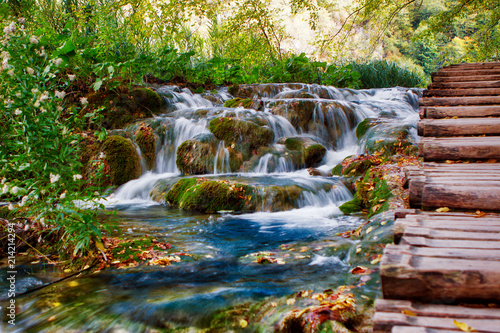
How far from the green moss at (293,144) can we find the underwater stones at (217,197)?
124 inches

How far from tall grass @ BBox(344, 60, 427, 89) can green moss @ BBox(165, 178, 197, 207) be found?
40.8 ft

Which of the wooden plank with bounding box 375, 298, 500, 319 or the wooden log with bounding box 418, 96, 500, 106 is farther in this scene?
the wooden log with bounding box 418, 96, 500, 106

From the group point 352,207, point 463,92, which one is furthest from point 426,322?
point 463,92

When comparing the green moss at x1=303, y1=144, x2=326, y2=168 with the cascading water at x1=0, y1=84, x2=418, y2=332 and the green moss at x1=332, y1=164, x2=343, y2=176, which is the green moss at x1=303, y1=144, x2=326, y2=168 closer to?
the cascading water at x1=0, y1=84, x2=418, y2=332

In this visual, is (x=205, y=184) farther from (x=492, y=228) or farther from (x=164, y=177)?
(x=492, y=228)

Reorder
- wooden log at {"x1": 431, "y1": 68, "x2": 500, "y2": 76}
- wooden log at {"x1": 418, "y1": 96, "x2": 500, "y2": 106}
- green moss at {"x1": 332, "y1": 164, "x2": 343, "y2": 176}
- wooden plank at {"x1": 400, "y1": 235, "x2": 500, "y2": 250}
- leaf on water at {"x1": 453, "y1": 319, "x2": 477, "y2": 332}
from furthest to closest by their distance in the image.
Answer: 1. green moss at {"x1": 332, "y1": 164, "x2": 343, "y2": 176}
2. wooden log at {"x1": 431, "y1": 68, "x2": 500, "y2": 76}
3. wooden log at {"x1": 418, "y1": 96, "x2": 500, "y2": 106}
4. wooden plank at {"x1": 400, "y1": 235, "x2": 500, "y2": 250}
5. leaf on water at {"x1": 453, "y1": 319, "x2": 477, "y2": 332}

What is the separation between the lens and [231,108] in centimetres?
1184

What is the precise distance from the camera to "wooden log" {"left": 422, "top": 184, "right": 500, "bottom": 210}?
246 cm

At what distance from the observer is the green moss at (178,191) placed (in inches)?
303

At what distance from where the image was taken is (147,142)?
10.4m

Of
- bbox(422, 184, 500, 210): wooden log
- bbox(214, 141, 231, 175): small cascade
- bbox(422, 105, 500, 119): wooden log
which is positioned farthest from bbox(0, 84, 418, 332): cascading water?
bbox(422, 105, 500, 119): wooden log

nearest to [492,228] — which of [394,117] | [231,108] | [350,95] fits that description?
[231,108]

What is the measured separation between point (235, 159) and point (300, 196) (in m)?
2.99

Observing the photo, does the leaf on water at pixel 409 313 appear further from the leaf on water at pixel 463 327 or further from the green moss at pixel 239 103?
the green moss at pixel 239 103
